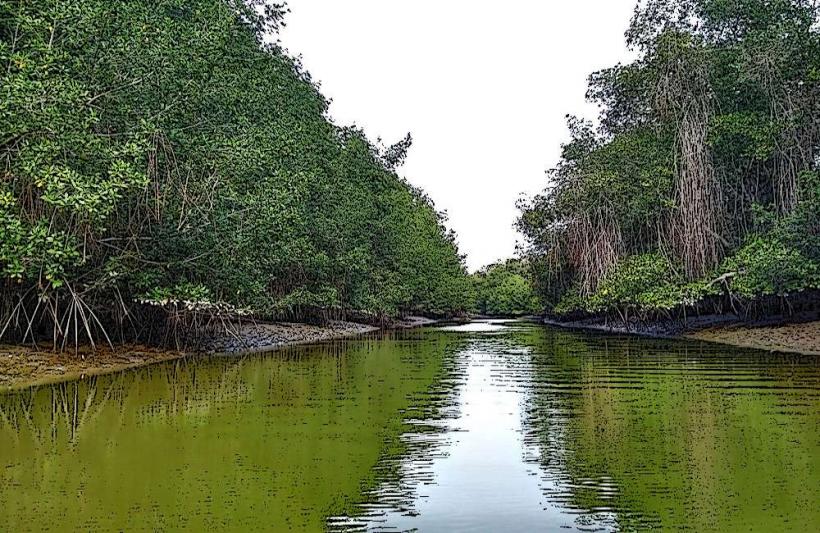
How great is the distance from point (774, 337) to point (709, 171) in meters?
6.07

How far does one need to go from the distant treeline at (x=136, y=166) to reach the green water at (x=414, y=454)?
2895mm

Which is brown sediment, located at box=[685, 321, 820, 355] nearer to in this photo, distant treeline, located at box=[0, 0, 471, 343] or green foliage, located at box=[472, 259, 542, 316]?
distant treeline, located at box=[0, 0, 471, 343]

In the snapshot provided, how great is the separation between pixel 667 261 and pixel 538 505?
2285 cm

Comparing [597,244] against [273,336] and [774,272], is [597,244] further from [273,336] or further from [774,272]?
[273,336]

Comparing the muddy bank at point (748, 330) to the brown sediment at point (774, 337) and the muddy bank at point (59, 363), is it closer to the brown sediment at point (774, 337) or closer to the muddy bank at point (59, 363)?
the brown sediment at point (774, 337)

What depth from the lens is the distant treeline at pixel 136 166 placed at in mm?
12805

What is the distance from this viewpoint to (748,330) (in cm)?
2531

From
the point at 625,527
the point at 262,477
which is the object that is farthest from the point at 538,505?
the point at 262,477

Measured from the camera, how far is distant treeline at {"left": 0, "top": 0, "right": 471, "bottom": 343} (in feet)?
42.0

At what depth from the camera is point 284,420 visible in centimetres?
898

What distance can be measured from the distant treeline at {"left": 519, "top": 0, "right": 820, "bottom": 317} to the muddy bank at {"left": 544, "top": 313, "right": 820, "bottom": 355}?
70 cm

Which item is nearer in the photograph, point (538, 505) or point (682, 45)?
point (538, 505)

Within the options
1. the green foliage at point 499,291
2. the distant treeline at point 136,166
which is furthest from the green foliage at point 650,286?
the green foliage at point 499,291

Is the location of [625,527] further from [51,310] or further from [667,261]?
[667,261]
